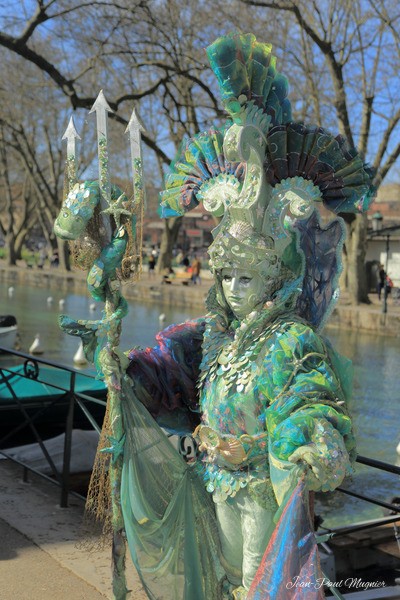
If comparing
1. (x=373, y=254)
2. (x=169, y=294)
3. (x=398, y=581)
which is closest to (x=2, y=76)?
(x=169, y=294)

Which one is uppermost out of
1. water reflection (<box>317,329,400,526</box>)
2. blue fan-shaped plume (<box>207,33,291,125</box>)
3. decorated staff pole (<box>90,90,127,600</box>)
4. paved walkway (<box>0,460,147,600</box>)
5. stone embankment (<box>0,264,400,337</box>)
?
blue fan-shaped plume (<box>207,33,291,125</box>)

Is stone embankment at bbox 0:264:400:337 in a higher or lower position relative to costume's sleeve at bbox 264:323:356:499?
lower

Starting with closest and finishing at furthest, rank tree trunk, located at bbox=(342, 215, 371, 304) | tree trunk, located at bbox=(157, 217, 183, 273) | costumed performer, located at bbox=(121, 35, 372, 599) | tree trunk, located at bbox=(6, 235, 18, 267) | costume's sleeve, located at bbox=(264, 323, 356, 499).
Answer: costume's sleeve, located at bbox=(264, 323, 356, 499) < costumed performer, located at bbox=(121, 35, 372, 599) < tree trunk, located at bbox=(342, 215, 371, 304) < tree trunk, located at bbox=(157, 217, 183, 273) < tree trunk, located at bbox=(6, 235, 18, 267)

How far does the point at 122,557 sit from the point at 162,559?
149mm

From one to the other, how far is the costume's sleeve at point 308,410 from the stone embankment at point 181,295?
10.8 m

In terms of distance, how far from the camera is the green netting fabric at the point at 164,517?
2758 millimetres

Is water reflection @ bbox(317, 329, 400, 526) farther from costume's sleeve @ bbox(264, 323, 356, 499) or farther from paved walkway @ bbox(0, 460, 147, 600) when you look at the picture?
costume's sleeve @ bbox(264, 323, 356, 499)

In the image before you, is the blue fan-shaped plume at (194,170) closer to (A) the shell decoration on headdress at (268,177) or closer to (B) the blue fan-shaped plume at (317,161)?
(A) the shell decoration on headdress at (268,177)

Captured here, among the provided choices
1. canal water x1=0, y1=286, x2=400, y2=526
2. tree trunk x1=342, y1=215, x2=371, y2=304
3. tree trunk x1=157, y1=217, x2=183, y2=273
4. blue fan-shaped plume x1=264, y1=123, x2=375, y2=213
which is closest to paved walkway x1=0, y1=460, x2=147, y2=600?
blue fan-shaped plume x1=264, y1=123, x2=375, y2=213

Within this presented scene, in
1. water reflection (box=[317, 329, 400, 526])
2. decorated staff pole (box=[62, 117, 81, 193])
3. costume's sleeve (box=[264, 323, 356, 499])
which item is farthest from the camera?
water reflection (box=[317, 329, 400, 526])

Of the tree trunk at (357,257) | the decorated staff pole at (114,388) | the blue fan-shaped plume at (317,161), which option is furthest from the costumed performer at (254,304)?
the tree trunk at (357,257)

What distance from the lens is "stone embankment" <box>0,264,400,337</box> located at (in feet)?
64.0

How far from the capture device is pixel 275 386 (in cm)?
256

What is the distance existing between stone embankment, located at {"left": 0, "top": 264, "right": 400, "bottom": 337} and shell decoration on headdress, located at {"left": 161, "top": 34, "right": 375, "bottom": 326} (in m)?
10.5
